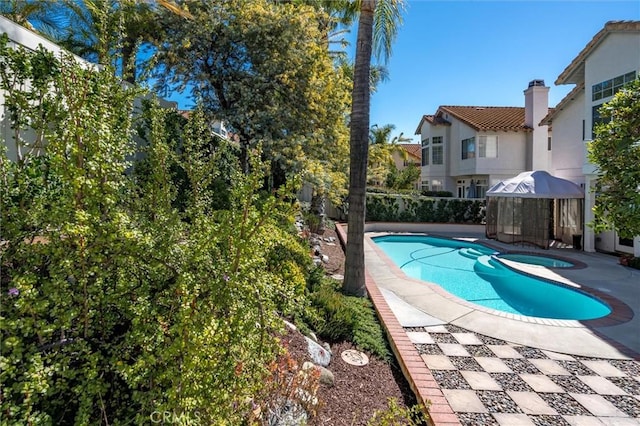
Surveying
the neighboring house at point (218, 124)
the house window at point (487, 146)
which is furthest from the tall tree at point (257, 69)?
the house window at point (487, 146)

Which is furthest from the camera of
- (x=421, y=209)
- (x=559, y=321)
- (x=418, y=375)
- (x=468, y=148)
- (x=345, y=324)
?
(x=468, y=148)

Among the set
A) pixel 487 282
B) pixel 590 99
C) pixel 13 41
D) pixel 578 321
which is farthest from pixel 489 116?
pixel 13 41

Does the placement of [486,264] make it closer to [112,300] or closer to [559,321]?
[559,321]

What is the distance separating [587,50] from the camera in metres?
16.6

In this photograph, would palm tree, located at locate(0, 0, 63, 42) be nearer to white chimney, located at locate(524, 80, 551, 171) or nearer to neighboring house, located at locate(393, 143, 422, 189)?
white chimney, located at locate(524, 80, 551, 171)

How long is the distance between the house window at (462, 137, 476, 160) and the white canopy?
10.6 m

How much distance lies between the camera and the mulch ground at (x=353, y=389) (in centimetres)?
412

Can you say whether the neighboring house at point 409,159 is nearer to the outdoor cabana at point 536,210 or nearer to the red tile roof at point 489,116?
the red tile roof at point 489,116

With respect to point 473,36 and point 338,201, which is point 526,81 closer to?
point 473,36

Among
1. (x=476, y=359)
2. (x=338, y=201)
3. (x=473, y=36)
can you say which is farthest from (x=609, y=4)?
(x=476, y=359)

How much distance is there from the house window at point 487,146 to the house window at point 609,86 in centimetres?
1198

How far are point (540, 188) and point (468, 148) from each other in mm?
13117

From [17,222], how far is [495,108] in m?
38.0

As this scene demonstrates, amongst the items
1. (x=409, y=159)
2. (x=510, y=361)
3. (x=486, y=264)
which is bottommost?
(x=510, y=361)
